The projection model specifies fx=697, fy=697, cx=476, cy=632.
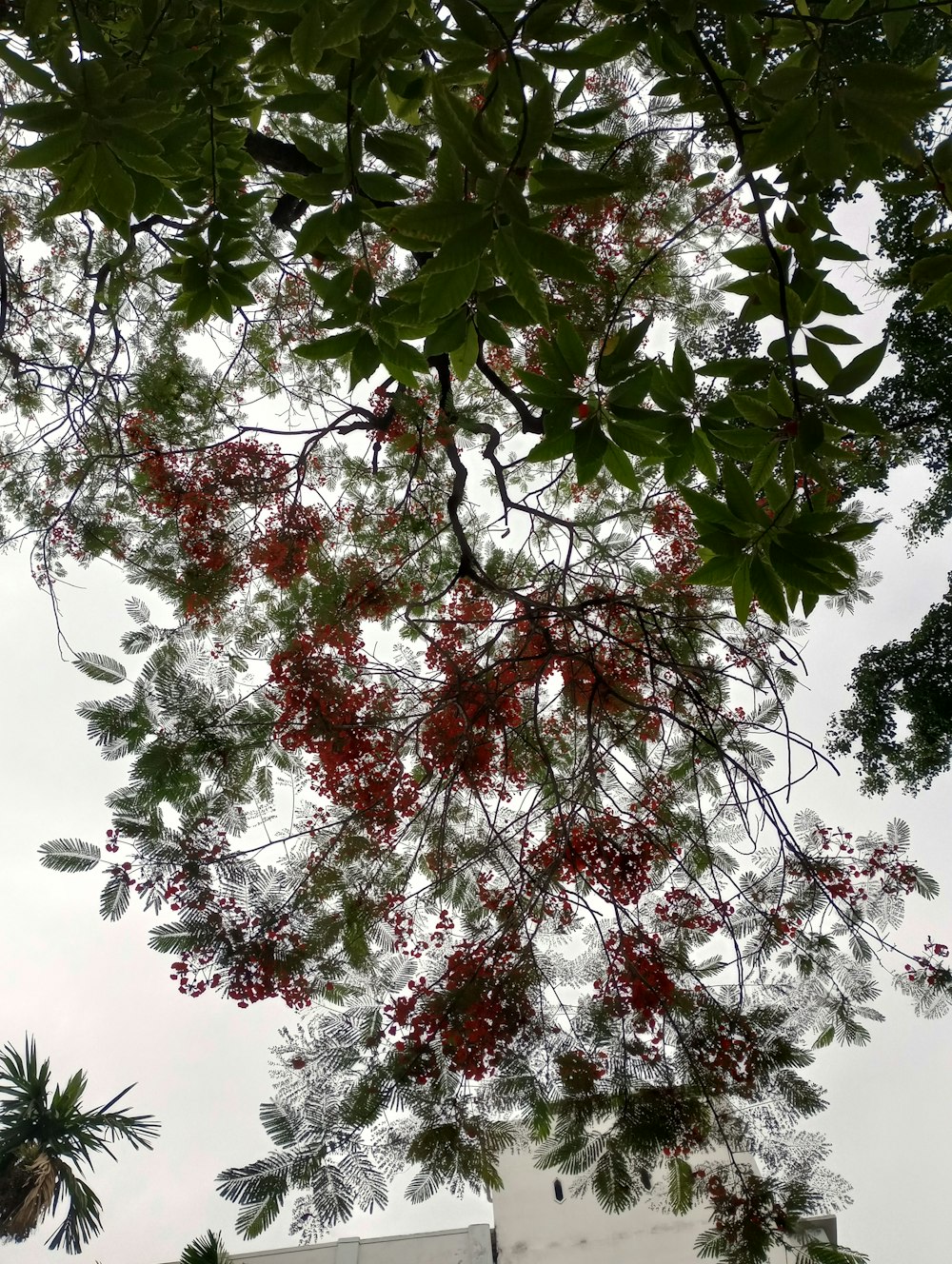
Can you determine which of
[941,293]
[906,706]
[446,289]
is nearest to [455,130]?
[446,289]

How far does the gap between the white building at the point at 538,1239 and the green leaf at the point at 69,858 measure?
8253 millimetres

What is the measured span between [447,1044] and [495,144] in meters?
3.76

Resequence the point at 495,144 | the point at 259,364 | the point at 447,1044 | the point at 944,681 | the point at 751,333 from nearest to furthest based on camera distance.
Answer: the point at 495,144 < the point at 447,1044 < the point at 751,333 < the point at 259,364 < the point at 944,681

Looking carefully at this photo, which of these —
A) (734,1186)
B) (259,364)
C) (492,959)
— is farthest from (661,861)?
(259,364)

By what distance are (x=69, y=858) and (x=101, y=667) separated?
1139mm

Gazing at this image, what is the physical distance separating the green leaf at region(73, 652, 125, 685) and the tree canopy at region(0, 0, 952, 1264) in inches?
1.8

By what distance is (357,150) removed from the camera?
194cm

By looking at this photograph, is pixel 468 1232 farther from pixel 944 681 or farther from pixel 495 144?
pixel 495 144

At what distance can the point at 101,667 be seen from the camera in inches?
173

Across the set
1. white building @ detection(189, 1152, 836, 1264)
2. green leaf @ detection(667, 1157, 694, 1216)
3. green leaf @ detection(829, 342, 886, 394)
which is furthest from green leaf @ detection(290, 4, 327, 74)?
white building @ detection(189, 1152, 836, 1264)

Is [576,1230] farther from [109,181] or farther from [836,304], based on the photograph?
[109,181]

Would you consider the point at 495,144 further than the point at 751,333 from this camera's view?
No

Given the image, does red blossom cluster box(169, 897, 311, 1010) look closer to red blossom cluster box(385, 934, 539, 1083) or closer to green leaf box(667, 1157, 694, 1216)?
red blossom cluster box(385, 934, 539, 1083)

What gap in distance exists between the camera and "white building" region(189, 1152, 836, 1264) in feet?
31.1
